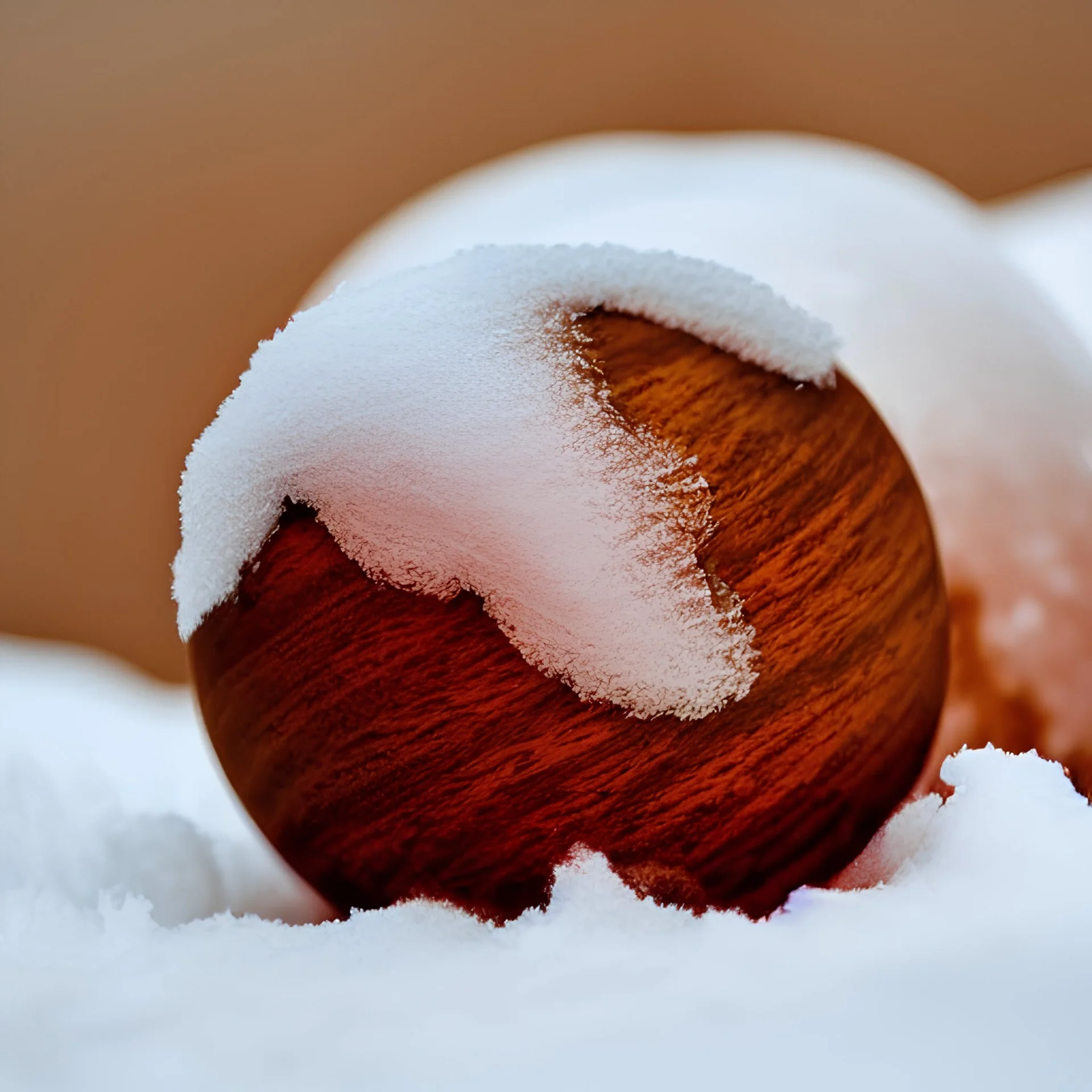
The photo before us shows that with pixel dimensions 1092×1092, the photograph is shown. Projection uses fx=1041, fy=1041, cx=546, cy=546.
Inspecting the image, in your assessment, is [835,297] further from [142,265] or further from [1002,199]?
[142,265]

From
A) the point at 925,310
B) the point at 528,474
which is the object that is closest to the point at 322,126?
the point at 925,310

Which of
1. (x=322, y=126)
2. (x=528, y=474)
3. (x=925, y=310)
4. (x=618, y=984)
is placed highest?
(x=322, y=126)

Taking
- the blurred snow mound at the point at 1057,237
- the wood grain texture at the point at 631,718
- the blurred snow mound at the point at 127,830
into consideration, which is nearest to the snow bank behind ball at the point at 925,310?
the blurred snow mound at the point at 1057,237

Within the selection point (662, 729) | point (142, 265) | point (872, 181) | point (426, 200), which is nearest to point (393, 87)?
point (426, 200)

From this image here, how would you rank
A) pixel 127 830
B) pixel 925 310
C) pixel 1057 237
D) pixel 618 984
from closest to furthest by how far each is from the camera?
pixel 618 984 → pixel 127 830 → pixel 925 310 → pixel 1057 237

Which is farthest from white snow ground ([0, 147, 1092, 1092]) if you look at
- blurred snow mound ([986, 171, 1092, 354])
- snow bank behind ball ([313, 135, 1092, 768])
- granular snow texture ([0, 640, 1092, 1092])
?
blurred snow mound ([986, 171, 1092, 354])

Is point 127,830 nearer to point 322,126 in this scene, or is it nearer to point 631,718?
point 631,718

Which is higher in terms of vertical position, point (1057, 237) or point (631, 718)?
point (1057, 237)
